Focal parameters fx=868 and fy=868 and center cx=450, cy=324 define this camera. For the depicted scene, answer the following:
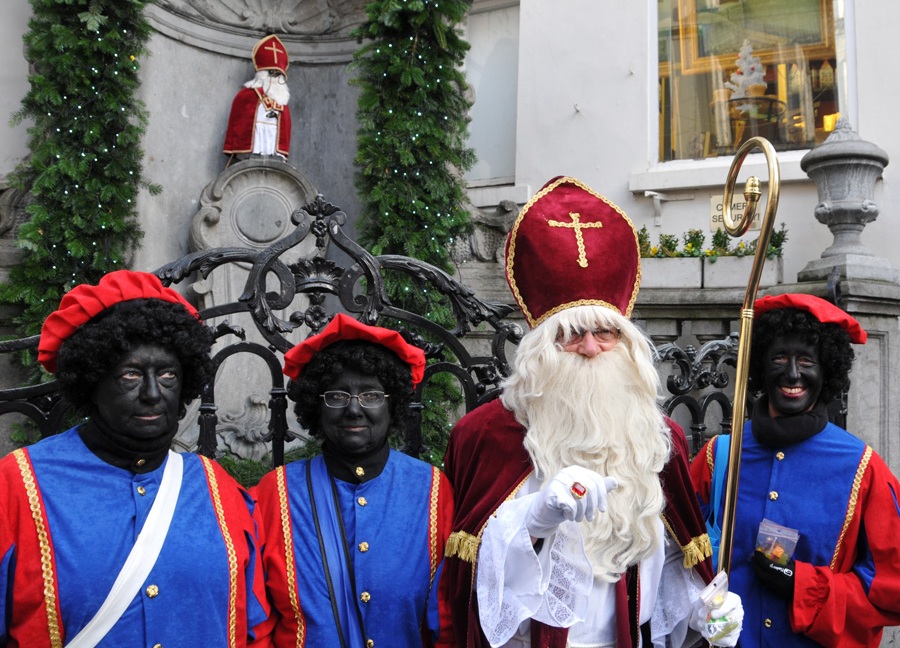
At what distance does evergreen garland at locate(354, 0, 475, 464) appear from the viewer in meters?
6.30

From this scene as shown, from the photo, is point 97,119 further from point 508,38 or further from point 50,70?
point 508,38

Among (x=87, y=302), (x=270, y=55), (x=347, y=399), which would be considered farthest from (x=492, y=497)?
(x=270, y=55)

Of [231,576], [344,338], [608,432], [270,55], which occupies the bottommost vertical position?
[231,576]

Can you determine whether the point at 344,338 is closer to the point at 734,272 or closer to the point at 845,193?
the point at 734,272

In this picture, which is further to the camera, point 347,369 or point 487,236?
point 487,236

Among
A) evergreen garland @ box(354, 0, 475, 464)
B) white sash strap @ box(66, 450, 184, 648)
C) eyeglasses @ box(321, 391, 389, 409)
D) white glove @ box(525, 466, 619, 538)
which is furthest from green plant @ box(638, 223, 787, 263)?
white sash strap @ box(66, 450, 184, 648)

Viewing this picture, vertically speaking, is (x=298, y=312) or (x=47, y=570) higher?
(x=298, y=312)

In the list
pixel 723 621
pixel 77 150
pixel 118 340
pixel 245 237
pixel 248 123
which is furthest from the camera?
pixel 248 123

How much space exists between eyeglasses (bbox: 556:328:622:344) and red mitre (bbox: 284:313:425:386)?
1.84 ft

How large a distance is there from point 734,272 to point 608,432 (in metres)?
4.43

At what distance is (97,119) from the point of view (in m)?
6.37

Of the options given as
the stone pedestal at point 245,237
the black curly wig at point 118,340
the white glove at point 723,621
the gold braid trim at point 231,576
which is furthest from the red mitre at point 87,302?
the stone pedestal at point 245,237

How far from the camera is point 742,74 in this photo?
25.6ft

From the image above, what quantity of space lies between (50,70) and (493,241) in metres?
3.63
